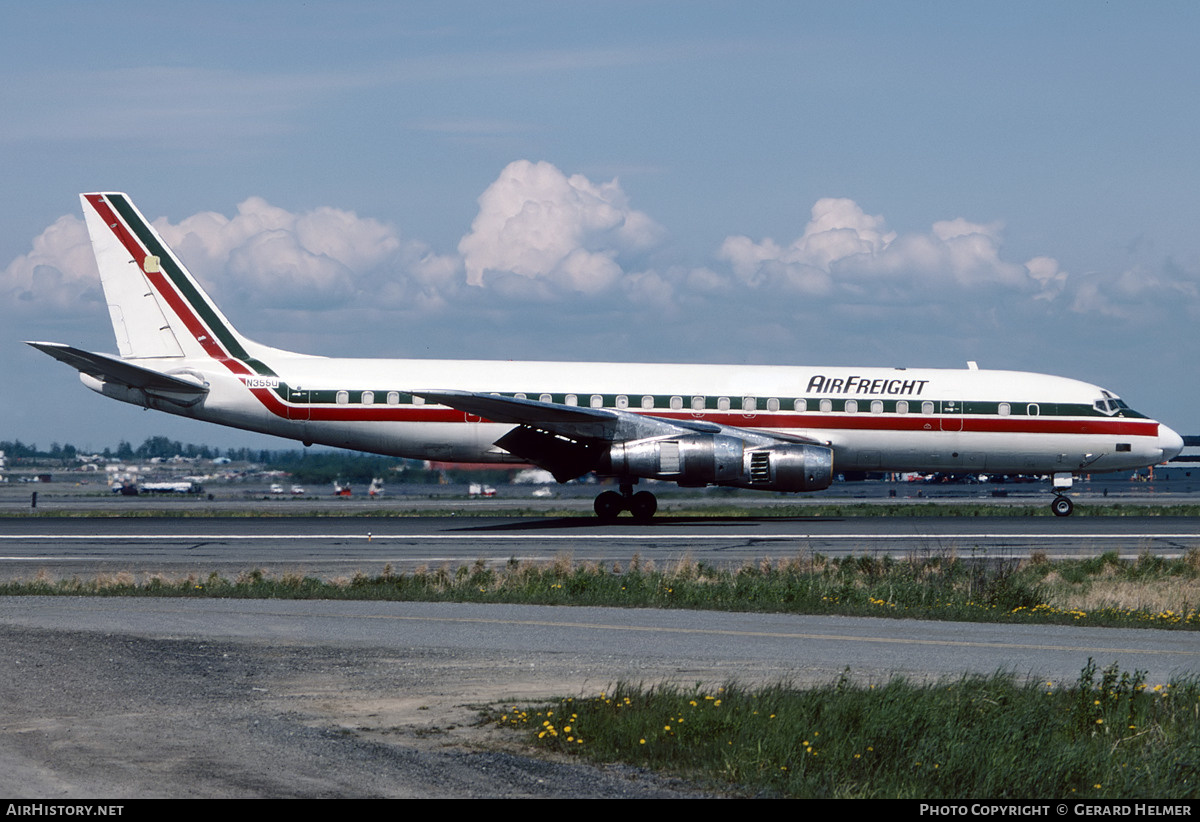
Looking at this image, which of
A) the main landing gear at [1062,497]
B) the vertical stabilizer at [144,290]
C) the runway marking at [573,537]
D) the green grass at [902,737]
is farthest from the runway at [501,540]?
the green grass at [902,737]

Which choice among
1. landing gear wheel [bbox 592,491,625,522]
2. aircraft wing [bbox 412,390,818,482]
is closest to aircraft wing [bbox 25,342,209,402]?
aircraft wing [bbox 412,390,818,482]

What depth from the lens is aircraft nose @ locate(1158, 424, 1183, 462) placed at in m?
36.1

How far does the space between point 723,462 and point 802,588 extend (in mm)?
13135

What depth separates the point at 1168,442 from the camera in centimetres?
3619

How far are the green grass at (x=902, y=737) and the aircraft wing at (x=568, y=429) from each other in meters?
20.5

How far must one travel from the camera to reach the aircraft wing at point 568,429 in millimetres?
30906

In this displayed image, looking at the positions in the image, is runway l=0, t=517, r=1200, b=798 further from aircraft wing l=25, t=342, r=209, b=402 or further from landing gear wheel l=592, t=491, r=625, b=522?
landing gear wheel l=592, t=491, r=625, b=522

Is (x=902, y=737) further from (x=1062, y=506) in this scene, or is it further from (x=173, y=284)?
(x=173, y=284)

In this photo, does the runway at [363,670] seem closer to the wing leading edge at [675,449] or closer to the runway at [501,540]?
the runway at [501,540]

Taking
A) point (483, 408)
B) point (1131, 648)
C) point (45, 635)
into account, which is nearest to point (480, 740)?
point (45, 635)

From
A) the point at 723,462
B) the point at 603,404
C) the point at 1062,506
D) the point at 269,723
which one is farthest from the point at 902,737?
the point at 1062,506

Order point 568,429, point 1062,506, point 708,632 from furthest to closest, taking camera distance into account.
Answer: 1. point 1062,506
2. point 568,429
3. point 708,632

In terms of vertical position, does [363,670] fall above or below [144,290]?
below

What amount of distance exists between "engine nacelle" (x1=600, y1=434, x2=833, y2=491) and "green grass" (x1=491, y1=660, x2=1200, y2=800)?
2090 centimetres
